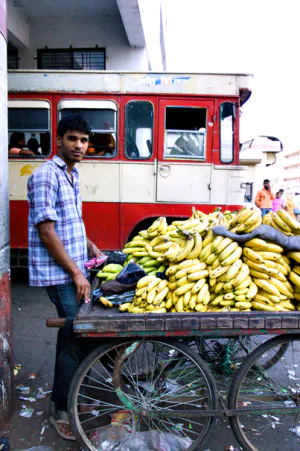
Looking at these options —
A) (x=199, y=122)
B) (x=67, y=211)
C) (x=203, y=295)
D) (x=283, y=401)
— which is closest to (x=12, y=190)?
(x=199, y=122)

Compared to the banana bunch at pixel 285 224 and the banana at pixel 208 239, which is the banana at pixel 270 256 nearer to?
the banana bunch at pixel 285 224

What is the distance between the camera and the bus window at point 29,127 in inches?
238

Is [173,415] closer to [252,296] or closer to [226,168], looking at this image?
[252,296]

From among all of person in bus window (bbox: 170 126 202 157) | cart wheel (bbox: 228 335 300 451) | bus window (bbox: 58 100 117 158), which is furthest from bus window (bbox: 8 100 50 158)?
cart wheel (bbox: 228 335 300 451)

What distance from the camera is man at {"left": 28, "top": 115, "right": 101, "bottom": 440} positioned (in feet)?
8.02

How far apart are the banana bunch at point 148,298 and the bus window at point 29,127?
446 centimetres

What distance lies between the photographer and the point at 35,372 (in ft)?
11.9

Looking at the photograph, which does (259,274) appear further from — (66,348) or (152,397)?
(66,348)

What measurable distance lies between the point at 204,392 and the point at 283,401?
563 mm

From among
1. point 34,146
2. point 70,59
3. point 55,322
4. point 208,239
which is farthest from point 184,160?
point 70,59

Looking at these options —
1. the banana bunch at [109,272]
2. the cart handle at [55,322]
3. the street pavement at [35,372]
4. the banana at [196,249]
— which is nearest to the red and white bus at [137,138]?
the street pavement at [35,372]

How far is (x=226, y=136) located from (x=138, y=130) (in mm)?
1561

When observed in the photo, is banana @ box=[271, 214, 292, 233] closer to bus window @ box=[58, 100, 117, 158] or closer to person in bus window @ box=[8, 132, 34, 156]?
bus window @ box=[58, 100, 117, 158]

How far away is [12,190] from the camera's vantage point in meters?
6.17
